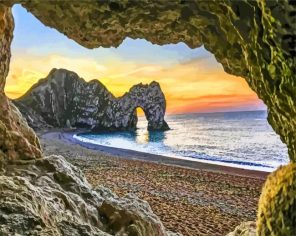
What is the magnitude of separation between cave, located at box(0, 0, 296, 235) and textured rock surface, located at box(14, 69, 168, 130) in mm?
87497

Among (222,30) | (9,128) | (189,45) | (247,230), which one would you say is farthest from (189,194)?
(222,30)

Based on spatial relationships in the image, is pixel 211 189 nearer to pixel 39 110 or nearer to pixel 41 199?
pixel 41 199

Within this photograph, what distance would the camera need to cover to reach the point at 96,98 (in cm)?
9831

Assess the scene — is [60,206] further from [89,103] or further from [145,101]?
[89,103]

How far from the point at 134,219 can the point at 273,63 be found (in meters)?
2.87

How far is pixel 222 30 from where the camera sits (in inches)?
163

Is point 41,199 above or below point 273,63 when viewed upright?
below

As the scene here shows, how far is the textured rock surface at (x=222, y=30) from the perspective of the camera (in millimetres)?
2850

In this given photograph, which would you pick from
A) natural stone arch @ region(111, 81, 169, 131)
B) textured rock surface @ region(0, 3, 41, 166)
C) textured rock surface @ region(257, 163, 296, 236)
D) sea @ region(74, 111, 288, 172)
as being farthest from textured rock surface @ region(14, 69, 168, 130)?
textured rock surface @ region(257, 163, 296, 236)

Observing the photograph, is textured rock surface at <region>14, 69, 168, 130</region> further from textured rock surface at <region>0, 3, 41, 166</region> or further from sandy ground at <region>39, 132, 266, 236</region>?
textured rock surface at <region>0, 3, 41, 166</region>

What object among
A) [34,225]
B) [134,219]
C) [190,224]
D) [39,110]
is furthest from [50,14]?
[39,110]

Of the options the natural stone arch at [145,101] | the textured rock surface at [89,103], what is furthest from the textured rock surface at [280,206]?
the natural stone arch at [145,101]

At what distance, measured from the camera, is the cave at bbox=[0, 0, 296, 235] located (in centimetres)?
304

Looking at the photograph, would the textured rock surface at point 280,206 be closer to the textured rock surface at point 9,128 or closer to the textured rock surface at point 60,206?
the textured rock surface at point 60,206
